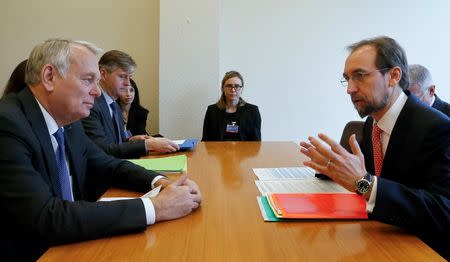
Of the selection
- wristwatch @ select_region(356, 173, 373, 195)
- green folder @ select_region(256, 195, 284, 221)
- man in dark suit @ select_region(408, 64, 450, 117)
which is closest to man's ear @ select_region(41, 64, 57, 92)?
green folder @ select_region(256, 195, 284, 221)

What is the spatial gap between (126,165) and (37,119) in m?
0.48

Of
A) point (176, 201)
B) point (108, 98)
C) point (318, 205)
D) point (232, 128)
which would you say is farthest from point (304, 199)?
point (232, 128)

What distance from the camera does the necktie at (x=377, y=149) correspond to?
147 centimetres

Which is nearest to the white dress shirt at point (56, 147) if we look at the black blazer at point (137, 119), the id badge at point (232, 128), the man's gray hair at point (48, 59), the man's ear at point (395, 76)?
the man's gray hair at point (48, 59)

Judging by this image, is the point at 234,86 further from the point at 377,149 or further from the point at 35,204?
the point at 35,204

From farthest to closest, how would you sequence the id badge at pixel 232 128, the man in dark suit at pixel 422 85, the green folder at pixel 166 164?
1. the id badge at pixel 232 128
2. the man in dark suit at pixel 422 85
3. the green folder at pixel 166 164

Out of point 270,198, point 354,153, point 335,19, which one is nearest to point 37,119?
point 270,198

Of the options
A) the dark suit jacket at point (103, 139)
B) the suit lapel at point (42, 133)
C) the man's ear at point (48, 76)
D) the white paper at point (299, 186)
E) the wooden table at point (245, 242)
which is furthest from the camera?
the dark suit jacket at point (103, 139)

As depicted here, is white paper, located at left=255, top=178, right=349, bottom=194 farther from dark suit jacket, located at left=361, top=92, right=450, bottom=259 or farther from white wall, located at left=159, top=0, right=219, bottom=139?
white wall, located at left=159, top=0, right=219, bottom=139

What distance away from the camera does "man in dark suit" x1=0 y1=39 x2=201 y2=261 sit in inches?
39.4

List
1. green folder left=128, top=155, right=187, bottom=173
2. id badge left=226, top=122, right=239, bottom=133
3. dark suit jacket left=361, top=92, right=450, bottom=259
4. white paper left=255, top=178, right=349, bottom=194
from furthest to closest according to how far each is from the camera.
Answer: id badge left=226, top=122, right=239, bottom=133, green folder left=128, top=155, right=187, bottom=173, white paper left=255, top=178, right=349, bottom=194, dark suit jacket left=361, top=92, right=450, bottom=259

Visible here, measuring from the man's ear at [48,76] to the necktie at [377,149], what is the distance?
1.32 meters

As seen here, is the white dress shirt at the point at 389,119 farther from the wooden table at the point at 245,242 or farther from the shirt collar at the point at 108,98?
the shirt collar at the point at 108,98

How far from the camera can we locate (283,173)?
177cm
